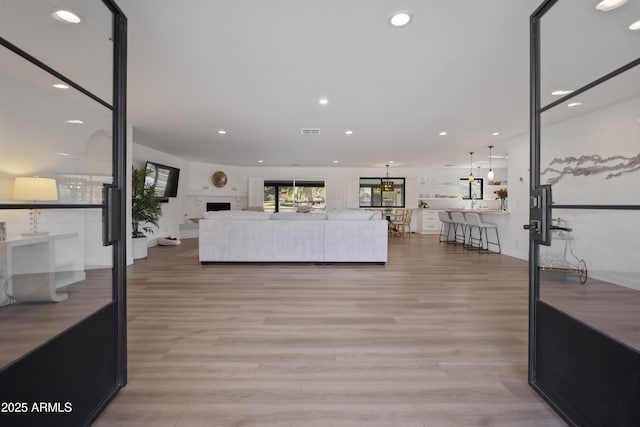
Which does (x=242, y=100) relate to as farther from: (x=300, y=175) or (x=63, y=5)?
(x=300, y=175)

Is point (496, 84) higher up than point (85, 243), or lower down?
higher up

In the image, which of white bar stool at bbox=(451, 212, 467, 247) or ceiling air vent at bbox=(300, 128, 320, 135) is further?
white bar stool at bbox=(451, 212, 467, 247)

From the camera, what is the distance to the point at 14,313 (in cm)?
226

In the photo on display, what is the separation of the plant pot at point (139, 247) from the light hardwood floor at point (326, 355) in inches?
66.5

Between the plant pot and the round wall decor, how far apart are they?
459cm

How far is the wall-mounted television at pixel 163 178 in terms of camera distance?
21.5ft

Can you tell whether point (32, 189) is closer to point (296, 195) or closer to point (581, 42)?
point (581, 42)

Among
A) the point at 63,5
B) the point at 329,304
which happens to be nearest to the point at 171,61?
the point at 63,5

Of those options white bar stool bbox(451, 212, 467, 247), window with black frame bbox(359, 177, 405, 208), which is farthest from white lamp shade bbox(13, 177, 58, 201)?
window with black frame bbox(359, 177, 405, 208)

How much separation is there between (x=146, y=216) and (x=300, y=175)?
5.88 metres

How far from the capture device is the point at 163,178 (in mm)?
7090

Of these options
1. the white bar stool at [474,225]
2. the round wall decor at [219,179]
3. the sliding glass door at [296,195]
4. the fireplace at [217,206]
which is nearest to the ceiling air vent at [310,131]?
the white bar stool at [474,225]

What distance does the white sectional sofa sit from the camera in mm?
4785

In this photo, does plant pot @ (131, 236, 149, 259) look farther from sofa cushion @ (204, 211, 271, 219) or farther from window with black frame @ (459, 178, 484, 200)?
window with black frame @ (459, 178, 484, 200)
